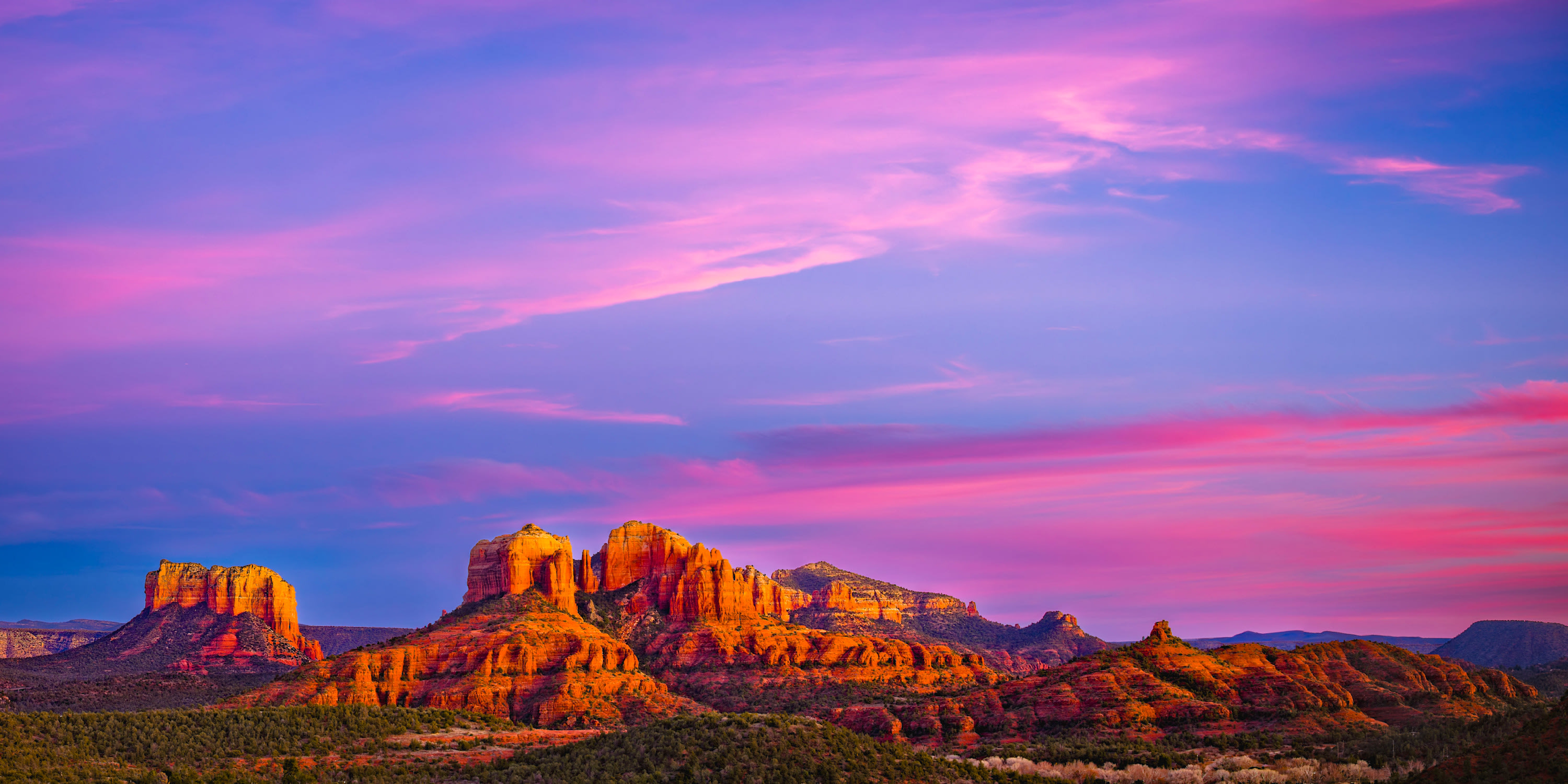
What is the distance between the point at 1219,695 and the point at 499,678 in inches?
3277

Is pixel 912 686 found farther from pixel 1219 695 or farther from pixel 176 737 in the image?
pixel 176 737

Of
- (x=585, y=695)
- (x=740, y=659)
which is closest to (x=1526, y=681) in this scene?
(x=740, y=659)

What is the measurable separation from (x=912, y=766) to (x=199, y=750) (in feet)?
167

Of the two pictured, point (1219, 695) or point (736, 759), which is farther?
point (1219, 695)

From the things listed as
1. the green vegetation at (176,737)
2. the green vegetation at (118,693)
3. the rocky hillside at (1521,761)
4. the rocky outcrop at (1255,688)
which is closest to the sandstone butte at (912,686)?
the rocky outcrop at (1255,688)

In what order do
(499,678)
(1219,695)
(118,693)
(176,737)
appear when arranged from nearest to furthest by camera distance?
1. (176,737)
2. (1219,695)
3. (499,678)
4. (118,693)

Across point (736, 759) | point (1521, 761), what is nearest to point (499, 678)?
point (736, 759)

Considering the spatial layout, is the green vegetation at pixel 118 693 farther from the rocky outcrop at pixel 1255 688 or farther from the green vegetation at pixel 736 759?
the rocky outcrop at pixel 1255 688

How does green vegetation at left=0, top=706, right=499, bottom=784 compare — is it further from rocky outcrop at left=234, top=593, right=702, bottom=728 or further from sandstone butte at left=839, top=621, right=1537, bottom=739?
sandstone butte at left=839, top=621, right=1537, bottom=739

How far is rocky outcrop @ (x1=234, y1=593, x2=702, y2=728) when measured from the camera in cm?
15225

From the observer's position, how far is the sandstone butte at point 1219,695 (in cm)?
13512

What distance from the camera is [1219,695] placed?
14212cm

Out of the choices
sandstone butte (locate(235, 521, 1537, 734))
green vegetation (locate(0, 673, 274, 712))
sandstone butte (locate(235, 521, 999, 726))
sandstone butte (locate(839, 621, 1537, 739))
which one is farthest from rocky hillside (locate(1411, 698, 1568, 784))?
green vegetation (locate(0, 673, 274, 712))

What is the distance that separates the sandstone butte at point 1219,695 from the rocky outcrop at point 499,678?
98.8 feet
